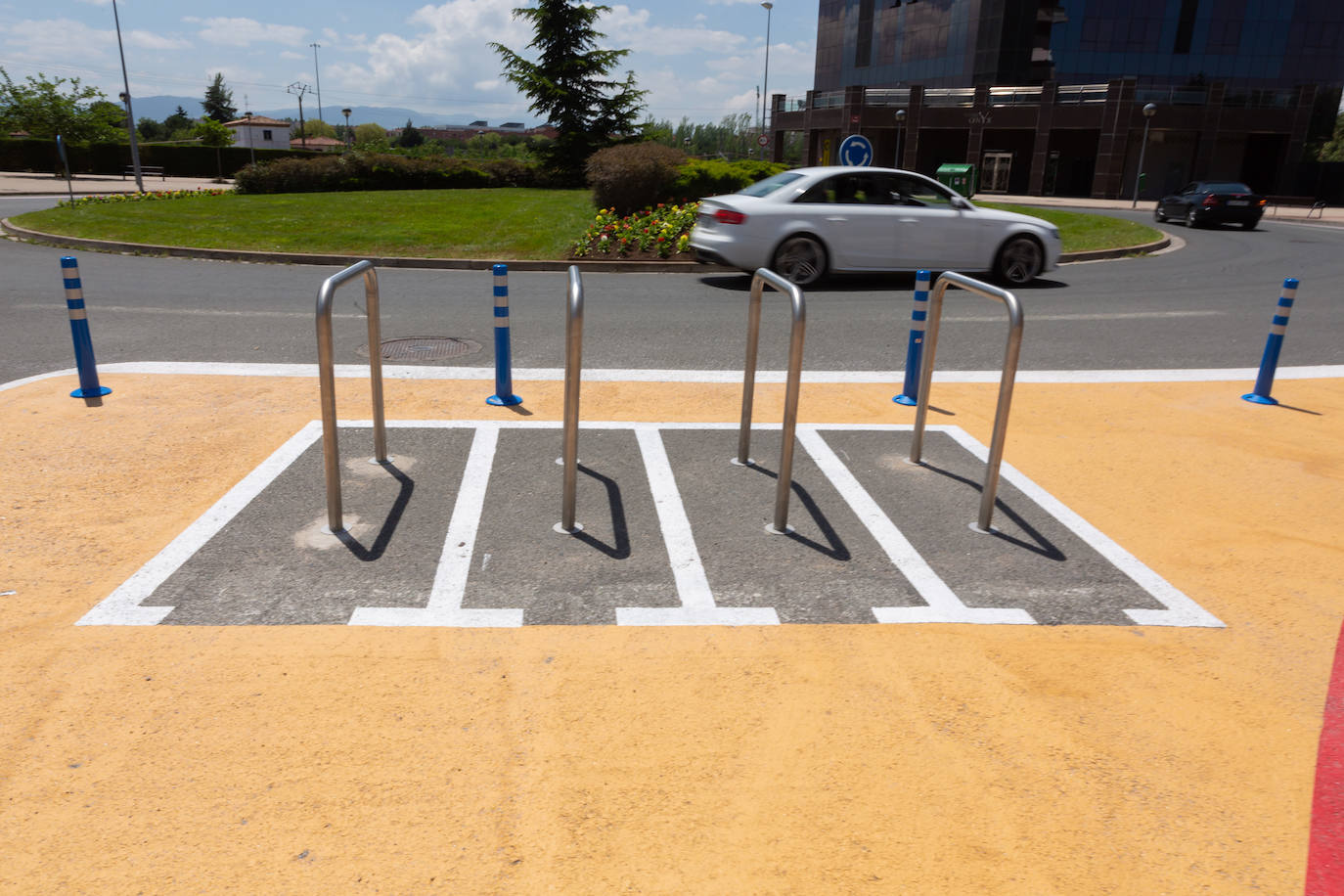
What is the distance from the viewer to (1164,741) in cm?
327

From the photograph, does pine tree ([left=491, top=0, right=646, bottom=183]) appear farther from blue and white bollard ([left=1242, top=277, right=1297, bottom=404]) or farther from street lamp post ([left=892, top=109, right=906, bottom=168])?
blue and white bollard ([left=1242, top=277, right=1297, bottom=404])

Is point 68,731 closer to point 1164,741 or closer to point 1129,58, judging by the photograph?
point 1164,741

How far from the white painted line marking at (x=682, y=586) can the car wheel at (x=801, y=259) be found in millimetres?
7531

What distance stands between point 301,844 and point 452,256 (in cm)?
1428

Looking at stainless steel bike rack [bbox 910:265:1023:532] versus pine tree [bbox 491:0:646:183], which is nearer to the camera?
stainless steel bike rack [bbox 910:265:1023:532]

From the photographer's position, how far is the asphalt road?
8977mm

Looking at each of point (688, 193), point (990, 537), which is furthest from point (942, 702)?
point (688, 193)

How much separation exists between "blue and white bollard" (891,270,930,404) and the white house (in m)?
82.1

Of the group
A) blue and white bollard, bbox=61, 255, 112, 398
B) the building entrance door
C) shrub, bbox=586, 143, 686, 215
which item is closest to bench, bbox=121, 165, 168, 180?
shrub, bbox=586, 143, 686, 215

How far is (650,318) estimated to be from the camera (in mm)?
10867

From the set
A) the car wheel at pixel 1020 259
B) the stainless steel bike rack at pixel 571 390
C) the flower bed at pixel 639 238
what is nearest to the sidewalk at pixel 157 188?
the flower bed at pixel 639 238

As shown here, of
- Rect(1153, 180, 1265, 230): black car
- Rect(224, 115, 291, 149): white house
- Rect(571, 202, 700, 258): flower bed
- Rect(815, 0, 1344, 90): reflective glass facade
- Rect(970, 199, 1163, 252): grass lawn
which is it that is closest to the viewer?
Rect(571, 202, 700, 258): flower bed

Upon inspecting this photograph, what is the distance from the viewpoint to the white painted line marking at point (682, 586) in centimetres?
403

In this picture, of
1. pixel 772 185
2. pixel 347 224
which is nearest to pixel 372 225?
pixel 347 224
